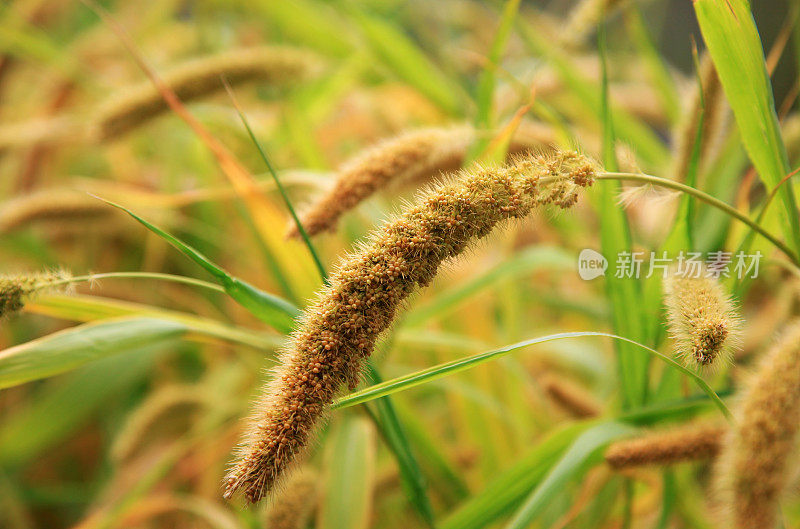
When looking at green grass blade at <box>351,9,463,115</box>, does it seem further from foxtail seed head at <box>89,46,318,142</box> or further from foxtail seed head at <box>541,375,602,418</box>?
foxtail seed head at <box>541,375,602,418</box>

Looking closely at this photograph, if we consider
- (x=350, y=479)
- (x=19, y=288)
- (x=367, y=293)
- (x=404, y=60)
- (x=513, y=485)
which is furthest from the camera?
(x=404, y=60)

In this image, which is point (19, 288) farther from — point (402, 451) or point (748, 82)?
point (748, 82)

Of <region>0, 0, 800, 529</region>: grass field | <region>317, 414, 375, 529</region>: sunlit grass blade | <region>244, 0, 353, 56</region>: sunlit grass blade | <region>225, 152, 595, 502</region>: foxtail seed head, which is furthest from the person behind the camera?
<region>244, 0, 353, 56</region>: sunlit grass blade

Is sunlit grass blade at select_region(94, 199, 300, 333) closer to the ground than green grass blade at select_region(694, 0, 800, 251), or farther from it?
closer to the ground

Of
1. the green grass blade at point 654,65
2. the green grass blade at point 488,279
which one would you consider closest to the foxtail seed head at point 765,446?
the green grass blade at point 488,279

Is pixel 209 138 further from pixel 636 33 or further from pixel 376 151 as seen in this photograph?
pixel 636 33

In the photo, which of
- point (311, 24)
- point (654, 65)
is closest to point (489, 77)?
point (654, 65)

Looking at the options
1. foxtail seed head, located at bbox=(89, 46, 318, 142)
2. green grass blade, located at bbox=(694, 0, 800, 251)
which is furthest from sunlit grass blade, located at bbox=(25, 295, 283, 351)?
green grass blade, located at bbox=(694, 0, 800, 251)
